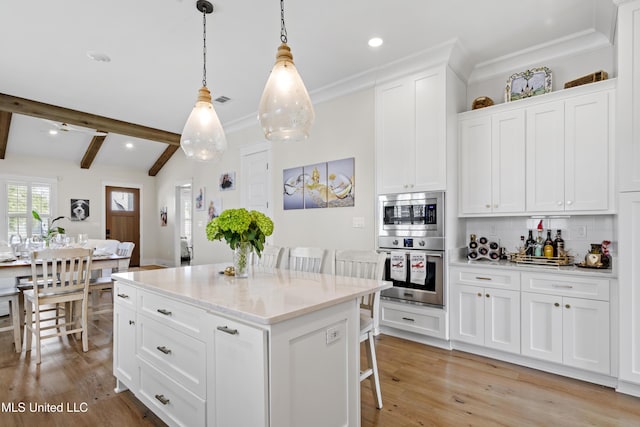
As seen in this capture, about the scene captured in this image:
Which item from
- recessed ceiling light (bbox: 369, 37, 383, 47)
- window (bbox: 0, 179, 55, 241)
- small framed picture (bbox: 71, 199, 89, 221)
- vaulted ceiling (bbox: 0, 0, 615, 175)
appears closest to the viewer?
vaulted ceiling (bbox: 0, 0, 615, 175)

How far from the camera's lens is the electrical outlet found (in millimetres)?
1542

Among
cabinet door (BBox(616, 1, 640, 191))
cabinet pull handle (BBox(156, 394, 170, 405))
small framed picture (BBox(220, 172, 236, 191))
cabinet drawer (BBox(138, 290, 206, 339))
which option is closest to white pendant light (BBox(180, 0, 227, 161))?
cabinet drawer (BBox(138, 290, 206, 339))

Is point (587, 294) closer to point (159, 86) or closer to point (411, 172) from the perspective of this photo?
point (411, 172)

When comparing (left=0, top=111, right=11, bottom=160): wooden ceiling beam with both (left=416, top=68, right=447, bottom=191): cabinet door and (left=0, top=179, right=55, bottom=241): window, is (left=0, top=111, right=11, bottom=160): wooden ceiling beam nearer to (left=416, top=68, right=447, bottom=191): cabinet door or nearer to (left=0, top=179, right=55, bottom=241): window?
(left=0, top=179, right=55, bottom=241): window

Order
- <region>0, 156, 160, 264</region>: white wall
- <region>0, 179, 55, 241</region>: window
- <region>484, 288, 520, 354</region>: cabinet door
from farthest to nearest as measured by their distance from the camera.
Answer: <region>0, 156, 160, 264</region>: white wall, <region>0, 179, 55, 241</region>: window, <region>484, 288, 520, 354</region>: cabinet door

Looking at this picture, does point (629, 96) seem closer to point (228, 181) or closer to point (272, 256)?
point (272, 256)

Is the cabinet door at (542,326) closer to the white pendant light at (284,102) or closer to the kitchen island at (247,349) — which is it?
the kitchen island at (247,349)

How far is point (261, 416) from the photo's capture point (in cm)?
129

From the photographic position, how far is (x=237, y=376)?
138 cm

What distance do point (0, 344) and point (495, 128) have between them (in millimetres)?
5227

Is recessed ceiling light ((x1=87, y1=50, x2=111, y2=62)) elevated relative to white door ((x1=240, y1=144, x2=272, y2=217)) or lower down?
elevated

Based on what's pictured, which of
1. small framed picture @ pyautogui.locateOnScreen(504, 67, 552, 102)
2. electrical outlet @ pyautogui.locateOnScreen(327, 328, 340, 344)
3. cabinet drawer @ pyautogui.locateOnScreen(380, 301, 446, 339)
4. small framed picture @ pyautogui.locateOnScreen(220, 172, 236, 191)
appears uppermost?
small framed picture @ pyautogui.locateOnScreen(504, 67, 552, 102)

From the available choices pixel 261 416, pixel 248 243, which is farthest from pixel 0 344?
pixel 261 416

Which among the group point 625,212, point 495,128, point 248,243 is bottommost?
point 248,243
